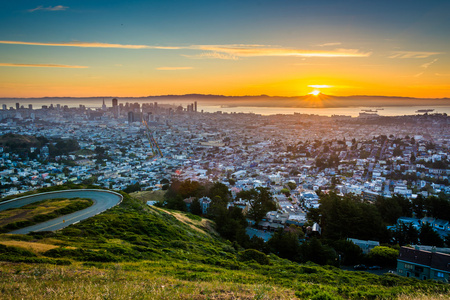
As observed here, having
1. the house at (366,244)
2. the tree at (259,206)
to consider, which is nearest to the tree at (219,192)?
the tree at (259,206)

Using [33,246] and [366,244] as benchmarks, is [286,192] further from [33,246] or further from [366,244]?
[33,246]

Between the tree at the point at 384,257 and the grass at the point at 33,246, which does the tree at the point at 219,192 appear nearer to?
the tree at the point at 384,257

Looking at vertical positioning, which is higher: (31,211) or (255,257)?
(31,211)

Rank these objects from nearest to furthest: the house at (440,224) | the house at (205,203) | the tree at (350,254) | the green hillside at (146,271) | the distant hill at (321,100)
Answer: the green hillside at (146,271) → the tree at (350,254) → the house at (440,224) → the house at (205,203) → the distant hill at (321,100)

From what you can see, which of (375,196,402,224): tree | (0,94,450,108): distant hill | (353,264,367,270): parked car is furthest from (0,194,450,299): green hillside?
(0,94,450,108): distant hill

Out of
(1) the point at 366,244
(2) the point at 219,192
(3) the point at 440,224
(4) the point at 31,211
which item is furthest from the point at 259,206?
(4) the point at 31,211

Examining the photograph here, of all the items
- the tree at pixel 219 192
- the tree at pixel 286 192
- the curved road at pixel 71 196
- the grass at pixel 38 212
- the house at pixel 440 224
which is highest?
the grass at pixel 38 212

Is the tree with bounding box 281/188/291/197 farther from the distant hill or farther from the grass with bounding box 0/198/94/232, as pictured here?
the distant hill
